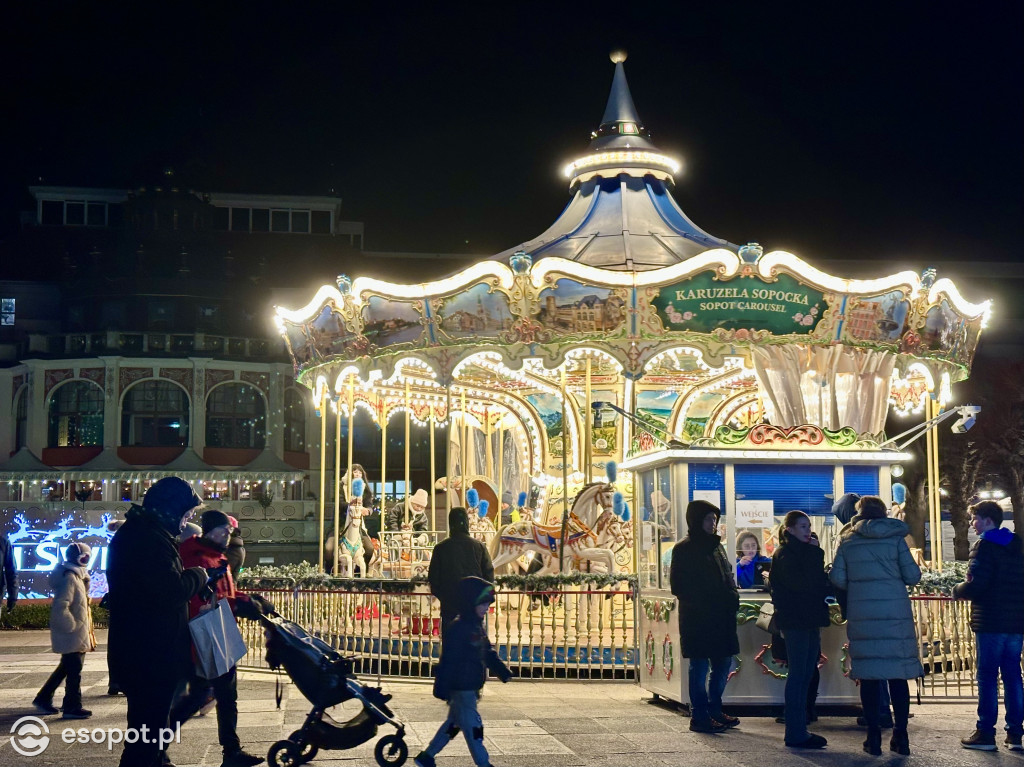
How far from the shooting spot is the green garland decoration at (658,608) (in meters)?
10.6

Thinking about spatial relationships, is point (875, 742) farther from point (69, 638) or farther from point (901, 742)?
point (69, 638)

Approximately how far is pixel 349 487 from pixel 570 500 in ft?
12.3

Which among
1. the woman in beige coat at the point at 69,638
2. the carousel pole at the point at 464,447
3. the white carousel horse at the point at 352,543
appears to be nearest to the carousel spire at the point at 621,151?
the carousel pole at the point at 464,447

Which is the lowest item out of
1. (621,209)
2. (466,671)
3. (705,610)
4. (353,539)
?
(466,671)

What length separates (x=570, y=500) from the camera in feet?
66.7

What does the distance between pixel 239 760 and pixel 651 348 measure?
9.59 m

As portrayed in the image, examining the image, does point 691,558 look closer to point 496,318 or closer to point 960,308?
point 496,318

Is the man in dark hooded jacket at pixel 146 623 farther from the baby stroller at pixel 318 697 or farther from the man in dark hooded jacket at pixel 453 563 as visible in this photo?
the man in dark hooded jacket at pixel 453 563

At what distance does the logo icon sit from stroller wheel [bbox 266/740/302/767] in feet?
6.02

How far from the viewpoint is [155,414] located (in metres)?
41.7

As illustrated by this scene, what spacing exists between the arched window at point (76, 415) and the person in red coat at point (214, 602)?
35.1 m

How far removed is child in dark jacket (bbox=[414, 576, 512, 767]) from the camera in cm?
734

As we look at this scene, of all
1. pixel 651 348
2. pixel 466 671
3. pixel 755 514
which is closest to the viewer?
pixel 466 671

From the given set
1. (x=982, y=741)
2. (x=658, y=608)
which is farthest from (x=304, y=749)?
(x=982, y=741)
